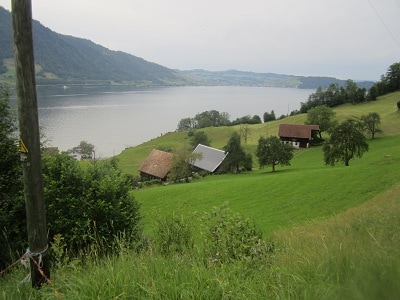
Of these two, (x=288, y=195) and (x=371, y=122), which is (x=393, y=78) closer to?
(x=371, y=122)

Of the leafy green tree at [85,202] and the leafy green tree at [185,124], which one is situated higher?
the leafy green tree at [85,202]

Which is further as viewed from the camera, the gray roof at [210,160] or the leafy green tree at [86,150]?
the leafy green tree at [86,150]

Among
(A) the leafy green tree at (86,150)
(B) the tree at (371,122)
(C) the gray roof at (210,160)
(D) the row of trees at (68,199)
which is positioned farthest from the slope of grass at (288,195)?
(A) the leafy green tree at (86,150)

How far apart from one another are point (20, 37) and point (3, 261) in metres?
5.97

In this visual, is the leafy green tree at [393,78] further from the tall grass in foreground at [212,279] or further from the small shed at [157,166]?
the tall grass in foreground at [212,279]

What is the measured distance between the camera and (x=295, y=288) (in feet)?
10.9

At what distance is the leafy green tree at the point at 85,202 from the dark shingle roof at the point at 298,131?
61705mm

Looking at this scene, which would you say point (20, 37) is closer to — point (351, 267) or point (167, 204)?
point (351, 267)

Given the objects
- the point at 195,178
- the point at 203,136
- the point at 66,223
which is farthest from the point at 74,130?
the point at 66,223

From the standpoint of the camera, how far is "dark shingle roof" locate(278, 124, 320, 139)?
6806cm

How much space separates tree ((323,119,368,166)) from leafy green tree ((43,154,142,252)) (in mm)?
31748

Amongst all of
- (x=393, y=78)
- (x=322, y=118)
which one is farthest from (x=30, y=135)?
(x=393, y=78)

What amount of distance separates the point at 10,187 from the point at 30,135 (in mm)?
6992

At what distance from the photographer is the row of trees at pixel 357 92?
9906 centimetres
